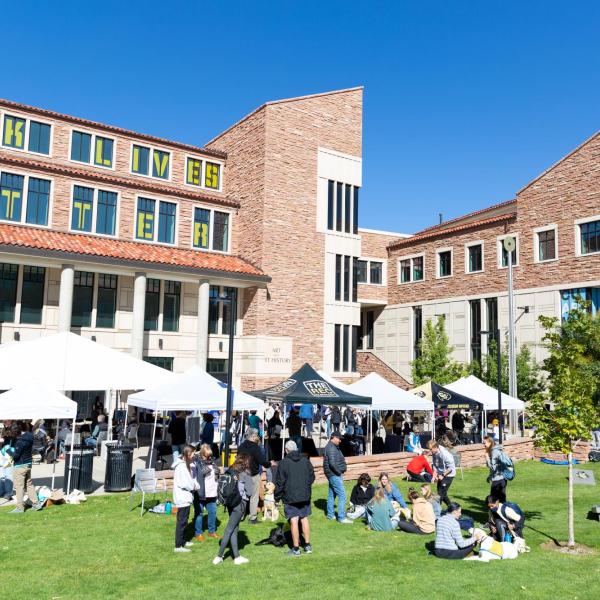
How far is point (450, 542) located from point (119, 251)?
2361 centimetres

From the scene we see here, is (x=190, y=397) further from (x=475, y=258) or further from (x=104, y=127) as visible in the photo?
(x=475, y=258)

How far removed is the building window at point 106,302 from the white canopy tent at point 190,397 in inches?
555

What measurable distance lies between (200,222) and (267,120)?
6.90m

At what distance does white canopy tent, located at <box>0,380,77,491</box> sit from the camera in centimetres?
1290

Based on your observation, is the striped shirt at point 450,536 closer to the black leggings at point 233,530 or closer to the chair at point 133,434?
the black leggings at point 233,530

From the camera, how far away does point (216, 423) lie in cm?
2573

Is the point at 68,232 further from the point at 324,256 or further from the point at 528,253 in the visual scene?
the point at 528,253

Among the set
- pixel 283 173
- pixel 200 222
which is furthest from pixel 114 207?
pixel 283 173

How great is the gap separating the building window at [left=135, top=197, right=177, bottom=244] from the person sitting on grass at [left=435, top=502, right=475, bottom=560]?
2601cm

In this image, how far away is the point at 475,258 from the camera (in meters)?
39.6

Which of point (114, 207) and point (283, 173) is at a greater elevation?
point (283, 173)

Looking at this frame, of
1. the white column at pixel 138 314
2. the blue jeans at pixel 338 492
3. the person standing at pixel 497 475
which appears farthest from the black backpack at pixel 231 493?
the white column at pixel 138 314

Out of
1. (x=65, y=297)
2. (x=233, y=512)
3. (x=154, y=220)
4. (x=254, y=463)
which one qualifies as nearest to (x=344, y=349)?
(x=154, y=220)

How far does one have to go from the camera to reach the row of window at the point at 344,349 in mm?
35438
